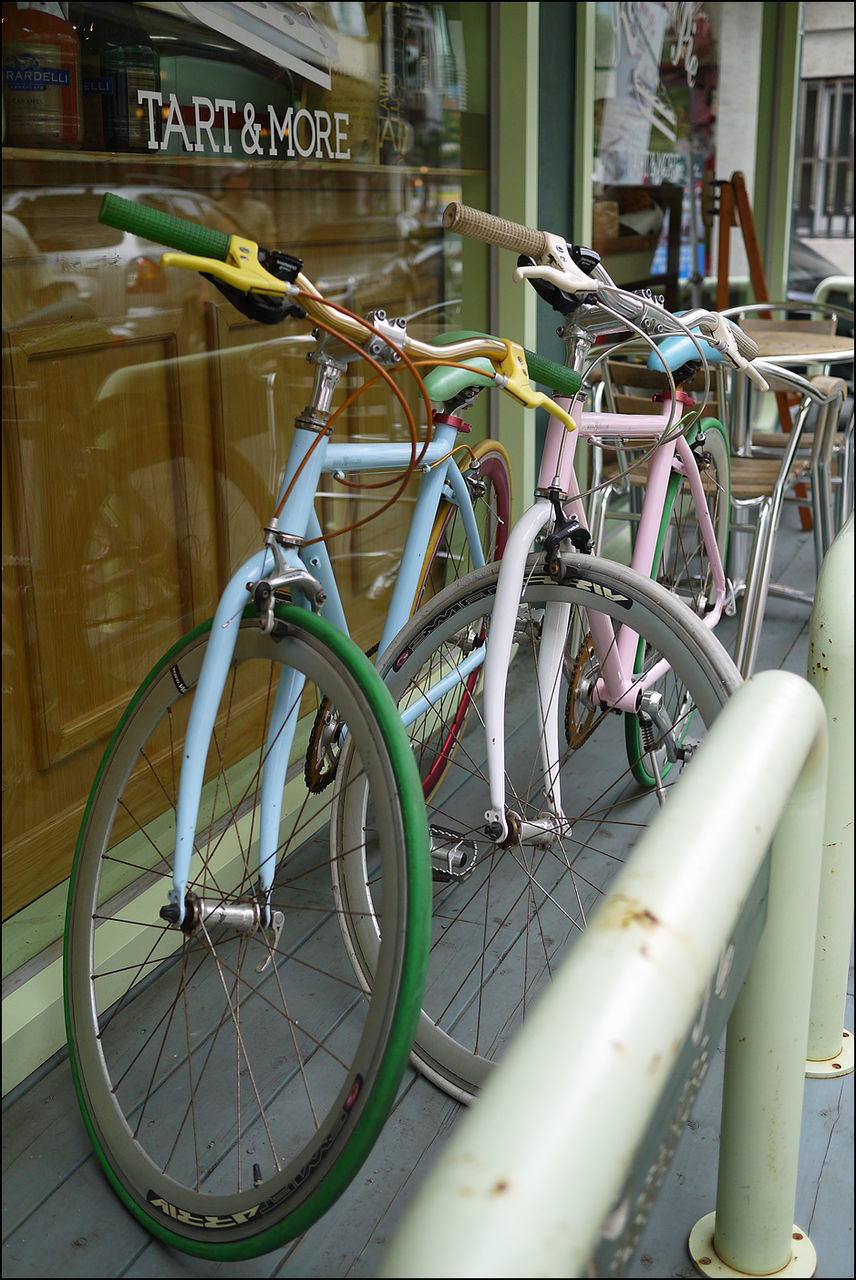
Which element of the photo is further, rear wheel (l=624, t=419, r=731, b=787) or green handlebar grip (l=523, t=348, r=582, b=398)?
Answer: rear wheel (l=624, t=419, r=731, b=787)

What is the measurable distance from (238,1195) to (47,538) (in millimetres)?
948

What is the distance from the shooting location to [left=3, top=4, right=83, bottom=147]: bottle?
58.2 inches

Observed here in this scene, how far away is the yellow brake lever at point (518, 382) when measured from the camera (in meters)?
1.39

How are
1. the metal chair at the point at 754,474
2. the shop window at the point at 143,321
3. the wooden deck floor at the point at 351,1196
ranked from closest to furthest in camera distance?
the wooden deck floor at the point at 351,1196 < the shop window at the point at 143,321 < the metal chair at the point at 754,474

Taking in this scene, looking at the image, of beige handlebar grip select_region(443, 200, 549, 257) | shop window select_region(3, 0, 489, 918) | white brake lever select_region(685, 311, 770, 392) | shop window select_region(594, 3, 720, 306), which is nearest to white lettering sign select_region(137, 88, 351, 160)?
shop window select_region(3, 0, 489, 918)

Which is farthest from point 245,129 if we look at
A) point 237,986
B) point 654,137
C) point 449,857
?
point 654,137

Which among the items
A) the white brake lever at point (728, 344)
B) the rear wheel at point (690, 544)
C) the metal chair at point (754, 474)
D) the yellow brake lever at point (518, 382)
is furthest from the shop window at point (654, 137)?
the yellow brake lever at point (518, 382)

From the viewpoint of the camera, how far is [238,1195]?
Result: 1235 mm

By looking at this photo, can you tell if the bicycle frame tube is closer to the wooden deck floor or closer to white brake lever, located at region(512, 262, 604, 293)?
white brake lever, located at region(512, 262, 604, 293)

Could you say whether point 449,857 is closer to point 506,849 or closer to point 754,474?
point 506,849

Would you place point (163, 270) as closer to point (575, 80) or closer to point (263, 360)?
point (263, 360)

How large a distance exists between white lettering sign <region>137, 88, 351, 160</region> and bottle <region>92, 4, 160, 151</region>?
2 centimetres

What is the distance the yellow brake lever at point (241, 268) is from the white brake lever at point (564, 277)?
385mm

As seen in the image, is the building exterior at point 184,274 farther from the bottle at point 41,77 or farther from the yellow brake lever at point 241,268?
the yellow brake lever at point 241,268
